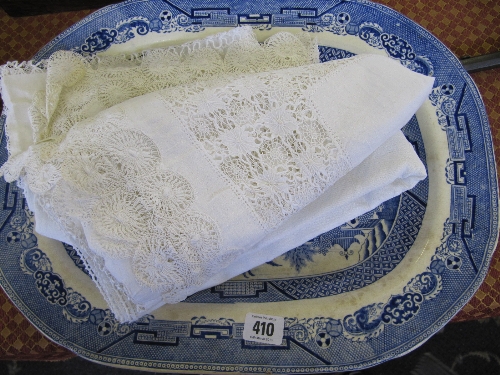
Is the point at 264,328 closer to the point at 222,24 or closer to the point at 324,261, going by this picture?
the point at 324,261

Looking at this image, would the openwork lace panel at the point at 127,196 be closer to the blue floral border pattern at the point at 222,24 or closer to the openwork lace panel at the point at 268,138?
the openwork lace panel at the point at 268,138

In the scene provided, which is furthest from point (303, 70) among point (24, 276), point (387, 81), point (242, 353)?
point (24, 276)

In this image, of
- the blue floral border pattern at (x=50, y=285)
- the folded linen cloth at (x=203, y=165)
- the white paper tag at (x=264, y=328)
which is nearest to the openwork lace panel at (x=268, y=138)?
the folded linen cloth at (x=203, y=165)

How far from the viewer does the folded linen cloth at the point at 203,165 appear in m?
0.55

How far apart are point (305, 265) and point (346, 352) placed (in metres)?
0.18

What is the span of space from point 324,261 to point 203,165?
0.36m

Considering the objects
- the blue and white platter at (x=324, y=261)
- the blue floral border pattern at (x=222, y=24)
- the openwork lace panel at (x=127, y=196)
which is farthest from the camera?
the blue floral border pattern at (x=222, y=24)

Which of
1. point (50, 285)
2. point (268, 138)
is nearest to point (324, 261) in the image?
point (268, 138)

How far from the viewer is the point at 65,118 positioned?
64 cm

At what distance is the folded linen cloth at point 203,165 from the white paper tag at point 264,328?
6.7 inches

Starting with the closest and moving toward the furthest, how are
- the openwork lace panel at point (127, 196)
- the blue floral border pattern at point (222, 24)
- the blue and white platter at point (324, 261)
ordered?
the openwork lace panel at point (127, 196) < the blue and white platter at point (324, 261) < the blue floral border pattern at point (222, 24)

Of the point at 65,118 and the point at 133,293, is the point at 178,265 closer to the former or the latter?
the point at 133,293


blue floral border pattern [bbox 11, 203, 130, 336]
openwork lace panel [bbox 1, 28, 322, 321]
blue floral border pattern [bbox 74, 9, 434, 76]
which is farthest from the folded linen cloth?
blue floral border pattern [bbox 74, 9, 434, 76]

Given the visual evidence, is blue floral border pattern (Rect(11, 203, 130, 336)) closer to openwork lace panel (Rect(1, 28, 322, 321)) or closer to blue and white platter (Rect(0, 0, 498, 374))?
blue and white platter (Rect(0, 0, 498, 374))
